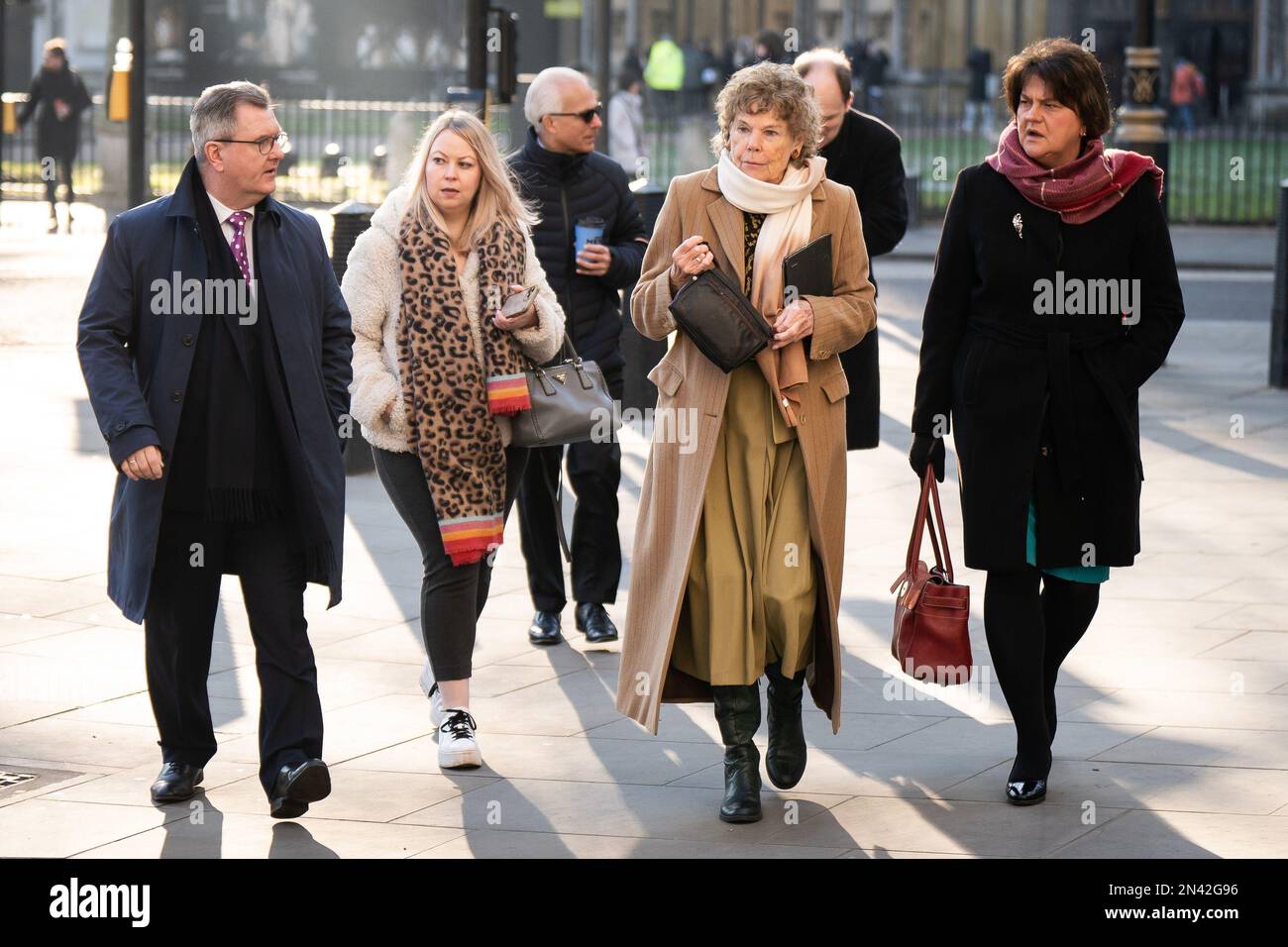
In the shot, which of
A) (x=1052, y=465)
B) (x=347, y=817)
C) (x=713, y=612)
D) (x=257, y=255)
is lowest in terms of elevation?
(x=347, y=817)

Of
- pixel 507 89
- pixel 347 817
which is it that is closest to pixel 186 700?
pixel 347 817

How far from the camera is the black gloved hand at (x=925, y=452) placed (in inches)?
214

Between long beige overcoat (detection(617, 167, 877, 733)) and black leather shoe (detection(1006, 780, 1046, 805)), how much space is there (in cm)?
46

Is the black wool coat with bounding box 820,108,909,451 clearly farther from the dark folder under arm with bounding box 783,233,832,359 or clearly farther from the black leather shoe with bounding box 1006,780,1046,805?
the black leather shoe with bounding box 1006,780,1046,805

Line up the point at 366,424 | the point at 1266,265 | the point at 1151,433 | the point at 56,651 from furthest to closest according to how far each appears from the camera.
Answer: the point at 1266,265 < the point at 1151,433 < the point at 56,651 < the point at 366,424

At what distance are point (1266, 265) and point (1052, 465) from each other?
14961 mm

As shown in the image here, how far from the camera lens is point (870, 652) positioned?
6977mm

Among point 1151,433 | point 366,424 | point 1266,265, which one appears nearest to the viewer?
point 366,424

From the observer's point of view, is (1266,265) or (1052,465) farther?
(1266,265)

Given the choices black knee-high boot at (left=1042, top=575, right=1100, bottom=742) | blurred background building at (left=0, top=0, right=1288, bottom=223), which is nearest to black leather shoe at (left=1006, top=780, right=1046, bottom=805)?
black knee-high boot at (left=1042, top=575, right=1100, bottom=742)

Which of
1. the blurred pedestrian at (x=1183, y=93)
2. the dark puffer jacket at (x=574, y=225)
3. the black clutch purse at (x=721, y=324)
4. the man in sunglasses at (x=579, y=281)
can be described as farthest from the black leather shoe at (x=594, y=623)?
the blurred pedestrian at (x=1183, y=93)

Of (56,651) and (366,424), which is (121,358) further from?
(56,651)

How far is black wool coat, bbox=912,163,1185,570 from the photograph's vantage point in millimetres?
5289

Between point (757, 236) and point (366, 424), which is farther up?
point (757, 236)
